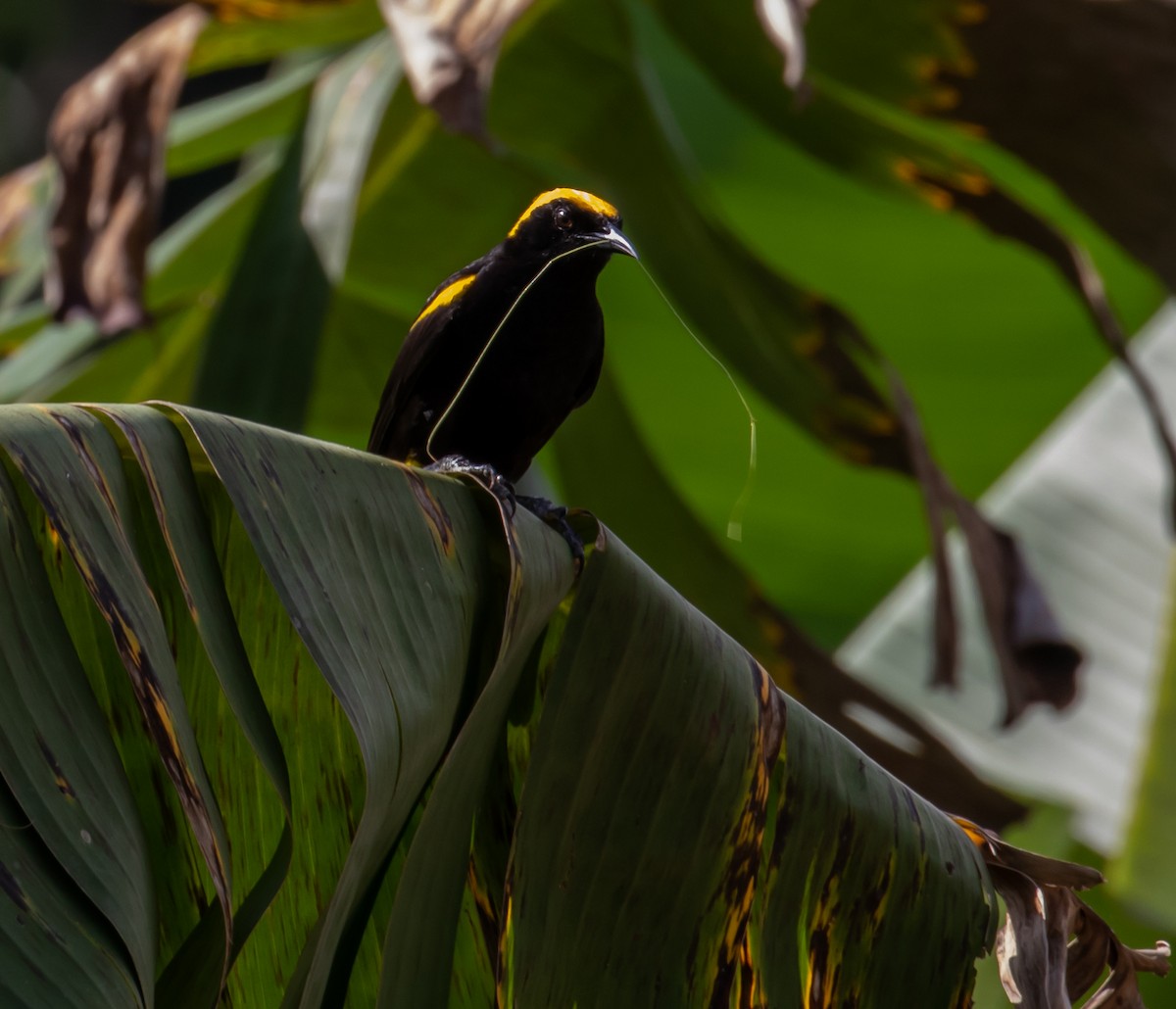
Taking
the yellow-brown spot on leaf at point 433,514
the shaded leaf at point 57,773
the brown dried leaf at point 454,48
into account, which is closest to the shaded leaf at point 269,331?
the brown dried leaf at point 454,48

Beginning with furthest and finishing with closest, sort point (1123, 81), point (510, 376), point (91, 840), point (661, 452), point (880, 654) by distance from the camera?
point (661, 452) → point (880, 654) → point (1123, 81) → point (510, 376) → point (91, 840)

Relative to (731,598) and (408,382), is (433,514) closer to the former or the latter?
(408,382)

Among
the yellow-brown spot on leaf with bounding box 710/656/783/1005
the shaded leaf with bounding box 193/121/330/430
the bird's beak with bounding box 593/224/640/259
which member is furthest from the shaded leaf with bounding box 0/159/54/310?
the yellow-brown spot on leaf with bounding box 710/656/783/1005

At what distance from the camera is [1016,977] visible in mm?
1517

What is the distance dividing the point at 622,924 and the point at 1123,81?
92.8 inches

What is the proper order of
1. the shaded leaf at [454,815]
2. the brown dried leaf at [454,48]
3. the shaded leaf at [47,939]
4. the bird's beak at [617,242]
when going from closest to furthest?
the shaded leaf at [47,939]
the shaded leaf at [454,815]
the bird's beak at [617,242]
the brown dried leaf at [454,48]

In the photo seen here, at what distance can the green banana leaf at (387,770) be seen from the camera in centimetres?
108

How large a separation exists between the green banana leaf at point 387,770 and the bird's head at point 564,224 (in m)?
0.72

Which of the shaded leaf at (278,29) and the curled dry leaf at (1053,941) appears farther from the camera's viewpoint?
the shaded leaf at (278,29)

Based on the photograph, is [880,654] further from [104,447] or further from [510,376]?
[104,447]

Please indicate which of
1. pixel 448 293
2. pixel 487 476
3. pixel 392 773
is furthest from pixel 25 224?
pixel 392 773

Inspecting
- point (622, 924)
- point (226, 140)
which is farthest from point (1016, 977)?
point (226, 140)

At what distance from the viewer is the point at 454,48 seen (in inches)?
91.4

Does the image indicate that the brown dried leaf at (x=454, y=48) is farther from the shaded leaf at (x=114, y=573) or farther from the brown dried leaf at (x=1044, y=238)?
the shaded leaf at (x=114, y=573)
